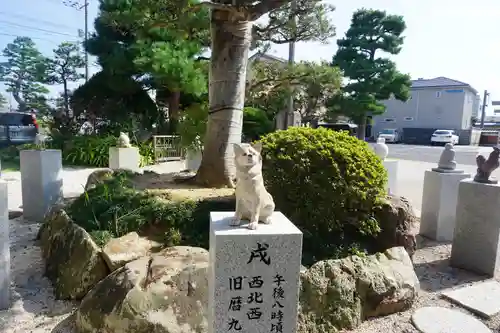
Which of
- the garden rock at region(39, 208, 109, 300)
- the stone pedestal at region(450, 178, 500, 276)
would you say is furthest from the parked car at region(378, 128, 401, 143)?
the garden rock at region(39, 208, 109, 300)

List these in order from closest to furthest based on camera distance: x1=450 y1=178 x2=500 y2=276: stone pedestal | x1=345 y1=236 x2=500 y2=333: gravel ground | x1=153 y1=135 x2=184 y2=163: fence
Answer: x1=345 y1=236 x2=500 y2=333: gravel ground < x1=450 y1=178 x2=500 y2=276: stone pedestal < x1=153 y1=135 x2=184 y2=163: fence

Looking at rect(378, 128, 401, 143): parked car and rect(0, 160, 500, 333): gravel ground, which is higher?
rect(378, 128, 401, 143): parked car

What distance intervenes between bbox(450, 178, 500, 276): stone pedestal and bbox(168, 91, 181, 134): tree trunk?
30.7 ft

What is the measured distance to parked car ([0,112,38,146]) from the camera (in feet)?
36.3

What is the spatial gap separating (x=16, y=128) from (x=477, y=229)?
41.2 ft

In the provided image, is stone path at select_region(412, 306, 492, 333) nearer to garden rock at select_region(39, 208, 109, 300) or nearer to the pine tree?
garden rock at select_region(39, 208, 109, 300)

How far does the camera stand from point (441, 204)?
439cm

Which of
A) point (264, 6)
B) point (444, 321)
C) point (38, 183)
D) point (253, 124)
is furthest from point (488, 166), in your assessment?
point (253, 124)

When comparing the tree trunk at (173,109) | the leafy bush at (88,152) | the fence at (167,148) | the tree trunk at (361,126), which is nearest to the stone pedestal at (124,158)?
the leafy bush at (88,152)

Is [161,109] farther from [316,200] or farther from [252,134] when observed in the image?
[316,200]

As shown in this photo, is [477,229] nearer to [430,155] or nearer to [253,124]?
[253,124]

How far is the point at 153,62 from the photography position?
854 cm

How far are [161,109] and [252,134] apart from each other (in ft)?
12.1

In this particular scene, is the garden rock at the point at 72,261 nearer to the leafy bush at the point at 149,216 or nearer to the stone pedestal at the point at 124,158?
the leafy bush at the point at 149,216
